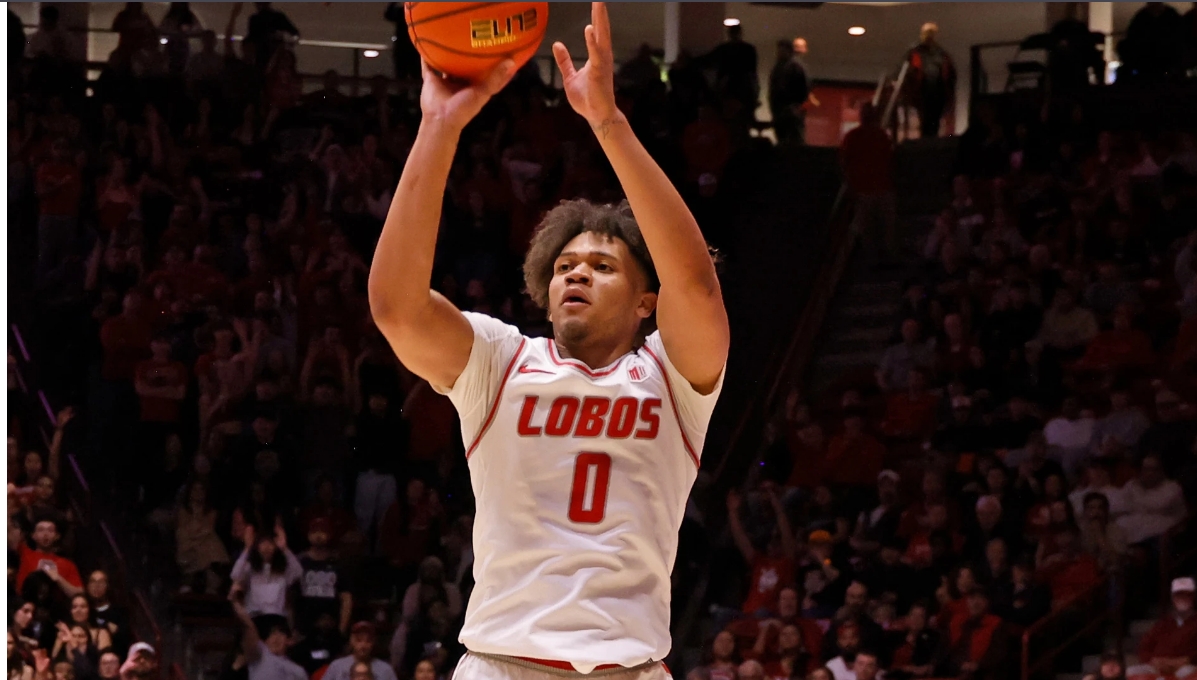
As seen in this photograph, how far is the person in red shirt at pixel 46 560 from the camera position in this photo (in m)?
8.40

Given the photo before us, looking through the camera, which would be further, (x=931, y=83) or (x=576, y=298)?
(x=931, y=83)

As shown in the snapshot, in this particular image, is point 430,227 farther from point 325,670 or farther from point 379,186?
point 379,186

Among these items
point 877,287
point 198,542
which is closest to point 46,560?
point 198,542

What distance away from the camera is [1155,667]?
8180 mm

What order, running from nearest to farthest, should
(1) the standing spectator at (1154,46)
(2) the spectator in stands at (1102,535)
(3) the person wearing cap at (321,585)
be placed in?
(3) the person wearing cap at (321,585), (2) the spectator in stands at (1102,535), (1) the standing spectator at (1154,46)

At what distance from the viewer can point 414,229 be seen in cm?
309

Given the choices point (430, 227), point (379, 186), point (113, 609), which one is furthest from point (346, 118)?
point (430, 227)

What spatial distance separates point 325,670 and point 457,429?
2.23 metres

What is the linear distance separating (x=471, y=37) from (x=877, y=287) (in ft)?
31.0

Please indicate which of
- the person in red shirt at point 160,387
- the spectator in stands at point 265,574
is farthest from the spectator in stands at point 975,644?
the person in red shirt at point 160,387

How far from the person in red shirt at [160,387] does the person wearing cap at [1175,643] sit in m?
5.84

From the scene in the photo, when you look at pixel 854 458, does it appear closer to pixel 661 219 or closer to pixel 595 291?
pixel 595 291

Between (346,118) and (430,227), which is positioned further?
(346,118)

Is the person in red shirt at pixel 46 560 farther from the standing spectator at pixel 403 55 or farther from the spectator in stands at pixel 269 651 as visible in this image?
the standing spectator at pixel 403 55
